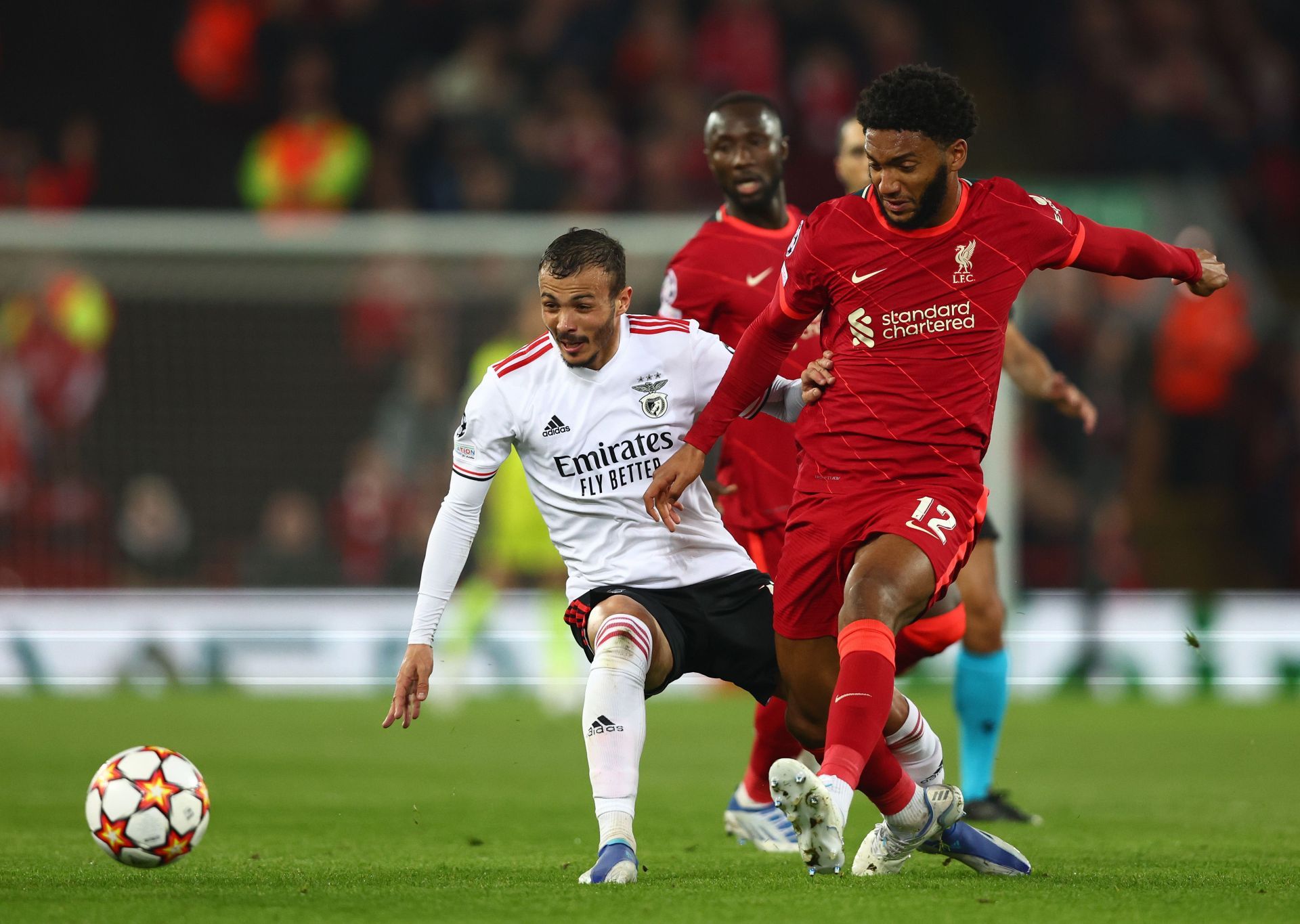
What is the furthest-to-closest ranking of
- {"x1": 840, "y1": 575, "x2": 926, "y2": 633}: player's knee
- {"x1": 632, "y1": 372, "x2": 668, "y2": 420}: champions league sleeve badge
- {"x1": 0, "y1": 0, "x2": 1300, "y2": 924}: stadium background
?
{"x1": 0, "y1": 0, "x2": 1300, "y2": 924}: stadium background
{"x1": 632, "y1": 372, "x2": 668, "y2": 420}: champions league sleeve badge
{"x1": 840, "y1": 575, "x2": 926, "y2": 633}: player's knee

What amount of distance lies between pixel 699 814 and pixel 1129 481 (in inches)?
318

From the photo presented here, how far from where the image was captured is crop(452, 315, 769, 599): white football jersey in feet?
16.4

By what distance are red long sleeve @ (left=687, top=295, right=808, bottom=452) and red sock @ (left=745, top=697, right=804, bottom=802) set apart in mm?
1412

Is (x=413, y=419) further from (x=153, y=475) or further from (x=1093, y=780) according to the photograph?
(x=1093, y=780)

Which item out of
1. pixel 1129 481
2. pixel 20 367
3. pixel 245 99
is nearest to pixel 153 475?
pixel 20 367

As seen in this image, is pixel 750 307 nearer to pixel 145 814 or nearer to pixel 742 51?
pixel 145 814

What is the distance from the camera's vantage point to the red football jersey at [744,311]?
6039mm

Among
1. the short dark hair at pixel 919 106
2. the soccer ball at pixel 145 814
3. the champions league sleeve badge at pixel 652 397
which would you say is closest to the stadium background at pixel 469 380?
the soccer ball at pixel 145 814

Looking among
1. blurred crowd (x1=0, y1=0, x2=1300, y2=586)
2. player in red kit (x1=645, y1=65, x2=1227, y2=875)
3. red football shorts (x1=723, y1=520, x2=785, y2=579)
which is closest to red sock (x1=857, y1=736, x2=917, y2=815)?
player in red kit (x1=645, y1=65, x2=1227, y2=875)

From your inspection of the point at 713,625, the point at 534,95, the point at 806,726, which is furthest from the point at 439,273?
the point at 806,726

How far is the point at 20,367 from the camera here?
41.6 feet

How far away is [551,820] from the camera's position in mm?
6582

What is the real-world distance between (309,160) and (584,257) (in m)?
10.6

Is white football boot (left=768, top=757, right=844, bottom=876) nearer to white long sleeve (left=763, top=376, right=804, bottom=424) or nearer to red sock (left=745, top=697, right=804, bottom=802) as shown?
white long sleeve (left=763, top=376, right=804, bottom=424)
